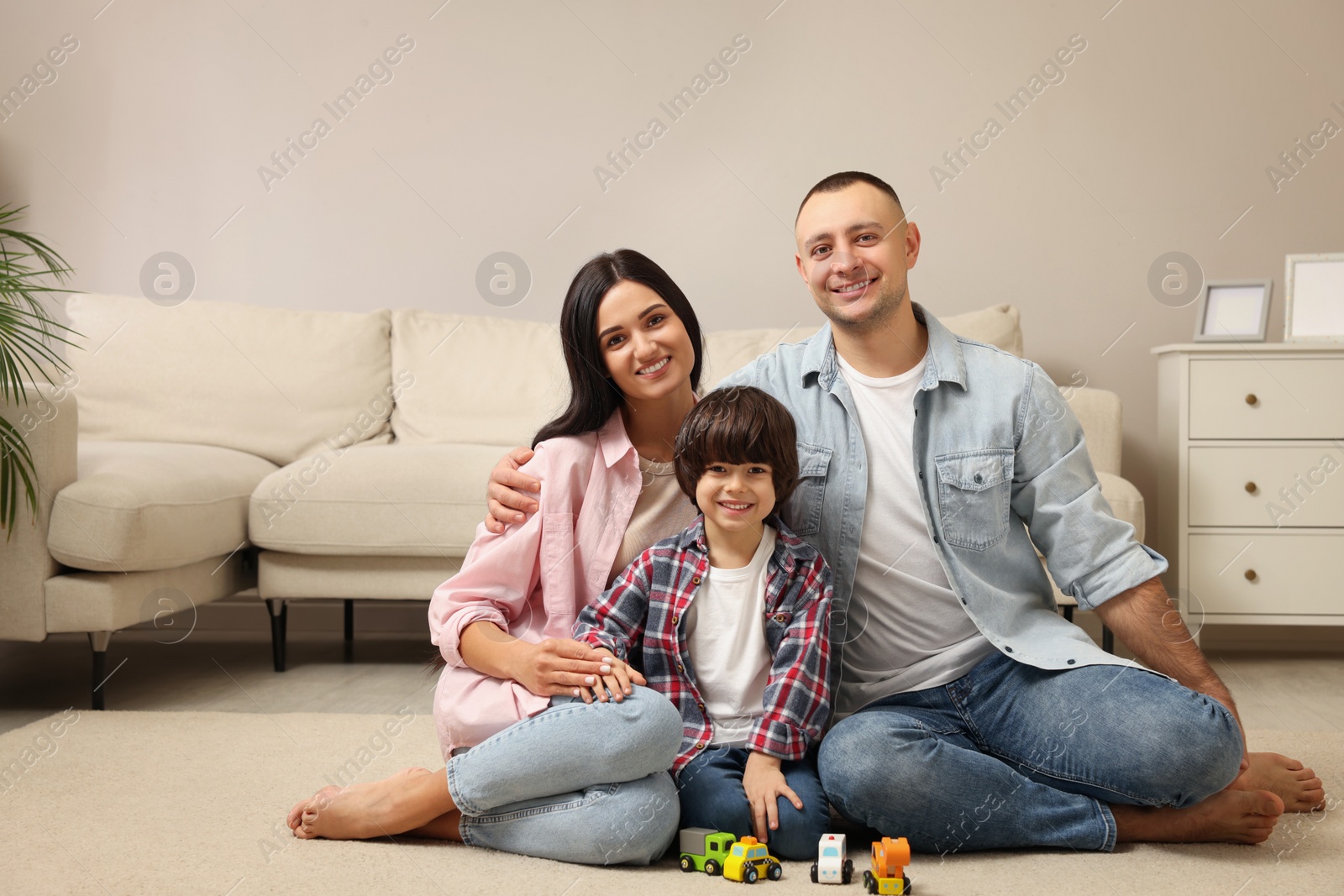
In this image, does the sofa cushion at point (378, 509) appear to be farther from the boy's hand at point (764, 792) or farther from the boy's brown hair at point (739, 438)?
the boy's hand at point (764, 792)

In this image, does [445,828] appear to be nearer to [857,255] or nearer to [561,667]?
[561,667]

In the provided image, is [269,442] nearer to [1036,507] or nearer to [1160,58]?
[1036,507]

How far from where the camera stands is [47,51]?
318cm

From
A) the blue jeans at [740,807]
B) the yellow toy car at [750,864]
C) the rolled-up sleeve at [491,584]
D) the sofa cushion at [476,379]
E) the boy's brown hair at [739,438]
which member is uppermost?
the sofa cushion at [476,379]

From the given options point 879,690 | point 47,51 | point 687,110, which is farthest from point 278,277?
point 879,690

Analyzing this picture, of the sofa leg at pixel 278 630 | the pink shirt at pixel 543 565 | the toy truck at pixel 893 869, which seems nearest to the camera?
the toy truck at pixel 893 869

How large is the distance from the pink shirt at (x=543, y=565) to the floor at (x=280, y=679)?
816 mm

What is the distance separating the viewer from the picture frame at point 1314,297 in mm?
2605

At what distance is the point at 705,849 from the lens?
1211 millimetres

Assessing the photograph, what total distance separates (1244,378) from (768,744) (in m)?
1.86

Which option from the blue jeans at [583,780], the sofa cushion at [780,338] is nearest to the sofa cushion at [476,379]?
the sofa cushion at [780,338]

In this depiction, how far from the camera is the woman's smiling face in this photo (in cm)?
139

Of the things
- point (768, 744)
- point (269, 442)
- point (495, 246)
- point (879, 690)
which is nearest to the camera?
point (768, 744)

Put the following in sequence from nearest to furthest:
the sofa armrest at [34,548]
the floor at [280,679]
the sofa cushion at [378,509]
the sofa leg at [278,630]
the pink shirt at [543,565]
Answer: the pink shirt at [543,565] < the sofa armrest at [34,548] < the floor at [280,679] < the sofa cushion at [378,509] < the sofa leg at [278,630]
